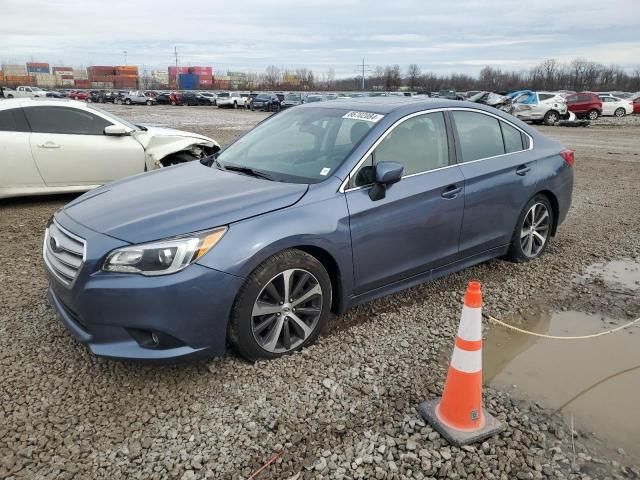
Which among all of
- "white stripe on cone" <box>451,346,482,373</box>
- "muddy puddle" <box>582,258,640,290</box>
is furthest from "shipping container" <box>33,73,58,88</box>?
"white stripe on cone" <box>451,346,482,373</box>

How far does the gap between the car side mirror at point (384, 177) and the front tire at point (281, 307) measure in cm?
67

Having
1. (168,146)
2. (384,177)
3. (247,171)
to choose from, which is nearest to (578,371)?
(384,177)

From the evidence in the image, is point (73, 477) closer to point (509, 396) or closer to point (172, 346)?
point (172, 346)

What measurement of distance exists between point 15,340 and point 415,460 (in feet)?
9.26

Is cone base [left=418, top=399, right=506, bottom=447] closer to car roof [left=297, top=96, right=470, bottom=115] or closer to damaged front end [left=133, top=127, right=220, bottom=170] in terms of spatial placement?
car roof [left=297, top=96, right=470, bottom=115]

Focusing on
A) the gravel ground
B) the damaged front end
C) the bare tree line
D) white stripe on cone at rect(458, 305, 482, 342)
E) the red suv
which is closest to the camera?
the gravel ground

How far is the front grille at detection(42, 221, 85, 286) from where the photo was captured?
3107 millimetres

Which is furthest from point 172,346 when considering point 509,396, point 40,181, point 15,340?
point 40,181

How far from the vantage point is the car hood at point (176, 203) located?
3082 millimetres

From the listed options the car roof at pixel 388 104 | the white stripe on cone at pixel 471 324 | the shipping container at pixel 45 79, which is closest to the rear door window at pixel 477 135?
the car roof at pixel 388 104

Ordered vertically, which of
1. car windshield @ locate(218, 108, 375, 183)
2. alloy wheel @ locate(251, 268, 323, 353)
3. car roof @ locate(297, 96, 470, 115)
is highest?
car roof @ locate(297, 96, 470, 115)

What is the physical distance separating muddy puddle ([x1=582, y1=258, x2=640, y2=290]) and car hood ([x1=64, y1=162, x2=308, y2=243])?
129 inches

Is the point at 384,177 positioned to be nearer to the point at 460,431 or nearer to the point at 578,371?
the point at 460,431

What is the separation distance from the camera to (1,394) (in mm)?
3098
